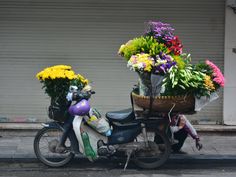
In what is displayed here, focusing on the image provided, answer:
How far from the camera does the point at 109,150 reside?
845 centimetres

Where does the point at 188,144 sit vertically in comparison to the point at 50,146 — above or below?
below

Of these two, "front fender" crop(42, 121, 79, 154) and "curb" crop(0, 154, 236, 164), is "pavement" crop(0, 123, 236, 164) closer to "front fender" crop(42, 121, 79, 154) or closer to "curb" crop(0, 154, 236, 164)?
"curb" crop(0, 154, 236, 164)

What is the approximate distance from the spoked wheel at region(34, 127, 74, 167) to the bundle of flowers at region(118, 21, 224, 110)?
1451 mm

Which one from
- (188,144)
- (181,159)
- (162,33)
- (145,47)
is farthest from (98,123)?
(188,144)

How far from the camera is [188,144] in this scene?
10.2 metres

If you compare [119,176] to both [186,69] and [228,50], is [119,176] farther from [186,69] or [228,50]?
[228,50]

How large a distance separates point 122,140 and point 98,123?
0.45 m

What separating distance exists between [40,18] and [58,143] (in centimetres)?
318

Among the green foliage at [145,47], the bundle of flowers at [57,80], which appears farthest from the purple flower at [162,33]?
the bundle of flowers at [57,80]

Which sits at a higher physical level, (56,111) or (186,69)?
(186,69)

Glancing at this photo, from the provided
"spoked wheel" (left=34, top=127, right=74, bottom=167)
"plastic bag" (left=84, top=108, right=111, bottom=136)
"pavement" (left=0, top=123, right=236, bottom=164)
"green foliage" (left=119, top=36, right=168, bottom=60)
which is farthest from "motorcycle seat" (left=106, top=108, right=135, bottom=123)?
"pavement" (left=0, top=123, right=236, bottom=164)

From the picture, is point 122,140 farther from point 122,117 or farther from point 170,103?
point 170,103

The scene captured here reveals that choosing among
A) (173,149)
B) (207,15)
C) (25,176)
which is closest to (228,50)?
(207,15)

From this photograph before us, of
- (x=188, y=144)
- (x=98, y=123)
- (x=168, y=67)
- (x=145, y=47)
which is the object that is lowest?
(x=188, y=144)
